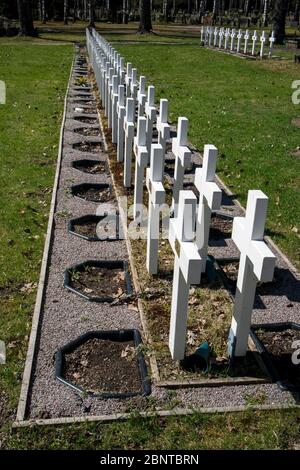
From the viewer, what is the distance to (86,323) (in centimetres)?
464

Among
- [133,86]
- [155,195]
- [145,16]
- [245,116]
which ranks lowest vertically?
[245,116]

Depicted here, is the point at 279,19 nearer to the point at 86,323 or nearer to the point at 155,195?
the point at 155,195

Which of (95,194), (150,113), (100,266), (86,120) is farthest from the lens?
(86,120)

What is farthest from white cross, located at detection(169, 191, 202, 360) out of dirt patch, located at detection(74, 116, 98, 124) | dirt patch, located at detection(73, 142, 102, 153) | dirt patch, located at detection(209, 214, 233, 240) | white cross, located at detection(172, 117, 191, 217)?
dirt patch, located at detection(74, 116, 98, 124)

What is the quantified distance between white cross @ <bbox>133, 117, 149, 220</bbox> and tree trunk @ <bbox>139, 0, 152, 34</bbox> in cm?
3379

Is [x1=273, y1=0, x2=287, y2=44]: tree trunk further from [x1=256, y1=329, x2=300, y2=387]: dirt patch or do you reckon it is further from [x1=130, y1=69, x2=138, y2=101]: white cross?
[x1=256, y1=329, x2=300, y2=387]: dirt patch

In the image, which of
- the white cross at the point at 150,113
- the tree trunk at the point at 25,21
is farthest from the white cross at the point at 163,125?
the tree trunk at the point at 25,21

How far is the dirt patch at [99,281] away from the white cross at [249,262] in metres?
1.39

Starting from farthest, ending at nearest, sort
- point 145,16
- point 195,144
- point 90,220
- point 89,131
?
1. point 145,16
2. point 89,131
3. point 195,144
4. point 90,220

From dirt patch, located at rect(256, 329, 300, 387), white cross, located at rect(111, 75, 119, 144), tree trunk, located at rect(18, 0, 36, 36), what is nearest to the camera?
dirt patch, located at rect(256, 329, 300, 387)

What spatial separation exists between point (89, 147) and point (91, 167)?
116cm

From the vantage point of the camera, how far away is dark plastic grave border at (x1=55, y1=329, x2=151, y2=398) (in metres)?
3.81

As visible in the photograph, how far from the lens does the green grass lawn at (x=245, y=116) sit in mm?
7641

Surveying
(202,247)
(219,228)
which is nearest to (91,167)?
(219,228)
